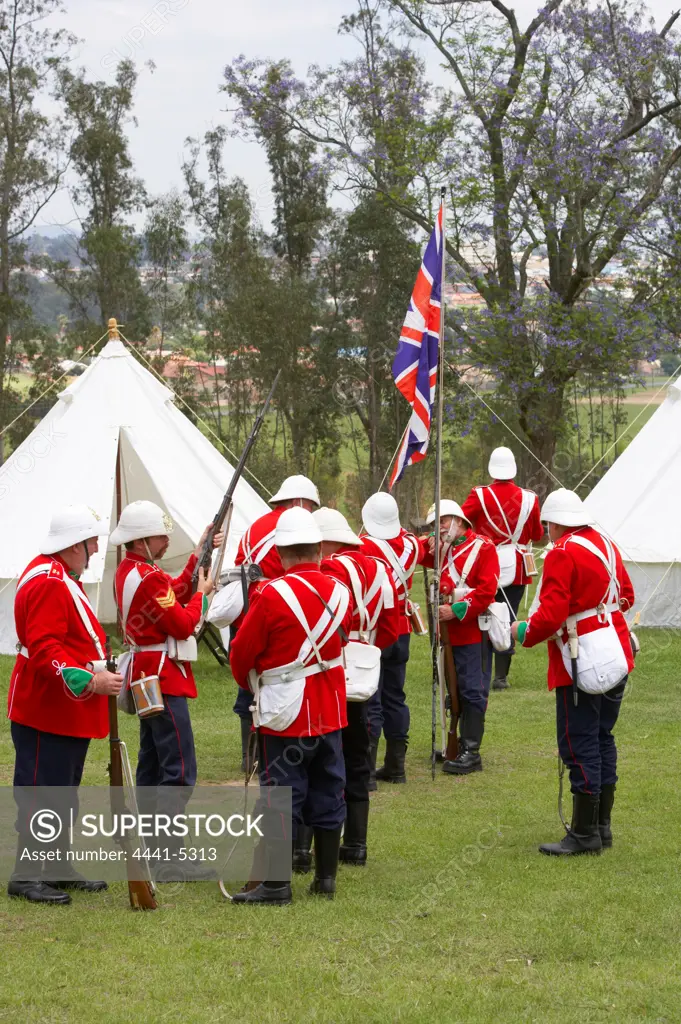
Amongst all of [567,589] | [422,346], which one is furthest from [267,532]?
[567,589]

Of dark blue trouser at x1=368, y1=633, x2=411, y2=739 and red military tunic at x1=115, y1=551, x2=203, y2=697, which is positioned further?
dark blue trouser at x1=368, y1=633, x2=411, y2=739

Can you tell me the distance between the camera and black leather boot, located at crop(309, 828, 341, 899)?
17.9 ft

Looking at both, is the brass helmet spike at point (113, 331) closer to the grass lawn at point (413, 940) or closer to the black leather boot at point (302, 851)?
the grass lawn at point (413, 940)

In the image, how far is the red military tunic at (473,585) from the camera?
8008mm

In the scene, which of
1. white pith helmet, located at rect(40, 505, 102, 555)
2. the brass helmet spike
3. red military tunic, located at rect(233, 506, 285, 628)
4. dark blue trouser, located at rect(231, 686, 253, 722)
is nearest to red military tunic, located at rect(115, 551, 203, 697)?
white pith helmet, located at rect(40, 505, 102, 555)

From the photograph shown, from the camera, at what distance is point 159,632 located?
19.5 feet

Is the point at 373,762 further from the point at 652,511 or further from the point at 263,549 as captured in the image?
the point at 652,511

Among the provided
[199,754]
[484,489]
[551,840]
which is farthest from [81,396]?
[551,840]

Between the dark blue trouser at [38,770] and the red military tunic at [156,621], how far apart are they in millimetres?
528

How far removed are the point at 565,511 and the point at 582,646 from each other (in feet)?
2.17

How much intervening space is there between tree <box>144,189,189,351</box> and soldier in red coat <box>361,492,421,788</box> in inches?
807

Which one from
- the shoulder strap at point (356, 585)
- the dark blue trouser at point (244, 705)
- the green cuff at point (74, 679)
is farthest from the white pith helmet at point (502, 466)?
the green cuff at point (74, 679)

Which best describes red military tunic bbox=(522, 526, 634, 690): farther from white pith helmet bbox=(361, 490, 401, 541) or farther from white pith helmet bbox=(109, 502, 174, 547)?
white pith helmet bbox=(109, 502, 174, 547)

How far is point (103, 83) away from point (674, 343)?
46.2 feet
